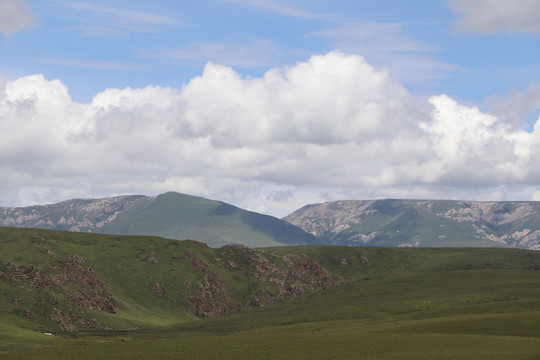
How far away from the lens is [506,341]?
101 meters

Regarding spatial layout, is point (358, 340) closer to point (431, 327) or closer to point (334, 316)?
point (431, 327)

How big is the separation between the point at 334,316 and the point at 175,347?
89145 mm

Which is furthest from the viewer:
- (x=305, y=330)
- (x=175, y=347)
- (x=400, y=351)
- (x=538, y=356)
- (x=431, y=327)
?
(x=305, y=330)

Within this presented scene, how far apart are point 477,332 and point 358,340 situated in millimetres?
26464

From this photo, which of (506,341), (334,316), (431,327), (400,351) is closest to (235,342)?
(400,351)

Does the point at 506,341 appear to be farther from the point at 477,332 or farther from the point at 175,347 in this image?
the point at 175,347

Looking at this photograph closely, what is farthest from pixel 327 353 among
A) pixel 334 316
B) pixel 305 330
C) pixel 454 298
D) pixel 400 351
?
pixel 454 298

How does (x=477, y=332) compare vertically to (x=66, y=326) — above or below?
above

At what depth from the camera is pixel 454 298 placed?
199 meters

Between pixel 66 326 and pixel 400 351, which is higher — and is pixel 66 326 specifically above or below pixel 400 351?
below

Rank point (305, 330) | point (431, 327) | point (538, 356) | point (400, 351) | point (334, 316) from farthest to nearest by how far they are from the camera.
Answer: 1. point (334, 316)
2. point (305, 330)
3. point (431, 327)
4. point (400, 351)
5. point (538, 356)

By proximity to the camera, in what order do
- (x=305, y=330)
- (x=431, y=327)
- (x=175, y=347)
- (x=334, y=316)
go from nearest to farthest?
1. (x=175, y=347)
2. (x=431, y=327)
3. (x=305, y=330)
4. (x=334, y=316)

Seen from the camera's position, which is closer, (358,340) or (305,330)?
(358,340)

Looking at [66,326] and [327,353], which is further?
[66,326]
